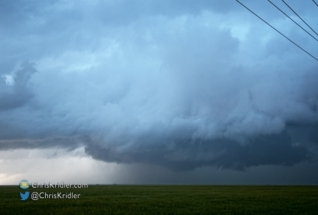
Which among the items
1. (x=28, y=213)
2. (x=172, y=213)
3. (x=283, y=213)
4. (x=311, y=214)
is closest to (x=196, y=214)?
(x=172, y=213)

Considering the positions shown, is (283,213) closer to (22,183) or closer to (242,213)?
(242,213)

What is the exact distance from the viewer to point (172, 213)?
3000cm

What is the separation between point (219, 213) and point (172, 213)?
18.1 feet

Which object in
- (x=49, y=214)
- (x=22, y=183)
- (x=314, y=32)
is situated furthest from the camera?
(x=22, y=183)

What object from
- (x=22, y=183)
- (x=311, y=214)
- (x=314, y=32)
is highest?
(x=314, y=32)

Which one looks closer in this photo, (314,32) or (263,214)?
(314,32)

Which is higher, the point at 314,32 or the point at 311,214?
the point at 314,32

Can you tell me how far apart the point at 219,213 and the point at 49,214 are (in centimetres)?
1936

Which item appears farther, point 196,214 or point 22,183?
point 22,183

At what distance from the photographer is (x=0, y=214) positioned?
30109mm

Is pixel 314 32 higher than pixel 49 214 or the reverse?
higher

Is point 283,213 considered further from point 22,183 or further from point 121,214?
point 22,183

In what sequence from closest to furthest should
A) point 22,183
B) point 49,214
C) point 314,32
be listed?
point 314,32 < point 49,214 < point 22,183

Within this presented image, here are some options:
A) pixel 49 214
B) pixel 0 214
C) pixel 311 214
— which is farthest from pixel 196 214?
pixel 0 214
